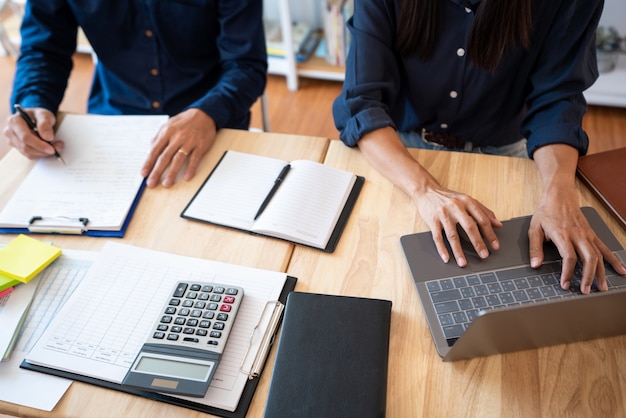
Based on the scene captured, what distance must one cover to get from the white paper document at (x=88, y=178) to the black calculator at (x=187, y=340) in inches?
10.1

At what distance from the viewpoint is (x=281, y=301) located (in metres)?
0.74

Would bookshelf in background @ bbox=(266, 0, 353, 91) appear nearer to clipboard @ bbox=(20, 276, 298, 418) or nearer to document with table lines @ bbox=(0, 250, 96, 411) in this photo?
document with table lines @ bbox=(0, 250, 96, 411)

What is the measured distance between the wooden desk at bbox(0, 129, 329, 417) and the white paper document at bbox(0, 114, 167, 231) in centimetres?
3

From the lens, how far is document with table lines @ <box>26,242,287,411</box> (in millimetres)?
666

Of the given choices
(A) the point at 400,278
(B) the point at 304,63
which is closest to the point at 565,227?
(A) the point at 400,278

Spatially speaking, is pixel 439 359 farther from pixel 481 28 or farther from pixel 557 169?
pixel 481 28

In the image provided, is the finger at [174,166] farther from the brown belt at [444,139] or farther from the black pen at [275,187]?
the brown belt at [444,139]

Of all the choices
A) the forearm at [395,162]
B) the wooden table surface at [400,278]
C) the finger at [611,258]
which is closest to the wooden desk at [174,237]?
the wooden table surface at [400,278]

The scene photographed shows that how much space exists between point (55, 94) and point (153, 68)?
0.85ft

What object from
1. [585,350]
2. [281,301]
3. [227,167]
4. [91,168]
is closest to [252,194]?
[227,167]

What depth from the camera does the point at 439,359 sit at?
0.66 m

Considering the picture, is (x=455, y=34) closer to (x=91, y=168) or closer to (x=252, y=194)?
(x=252, y=194)

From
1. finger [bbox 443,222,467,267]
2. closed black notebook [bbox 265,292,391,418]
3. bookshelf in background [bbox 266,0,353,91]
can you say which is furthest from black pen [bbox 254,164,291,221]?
bookshelf in background [bbox 266,0,353,91]

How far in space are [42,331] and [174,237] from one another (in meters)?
0.25
